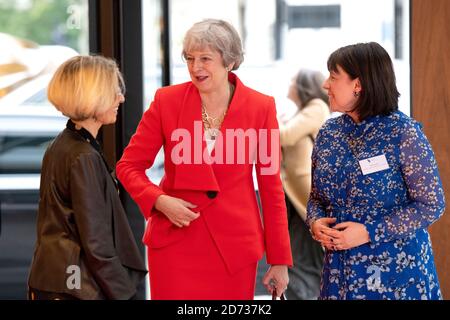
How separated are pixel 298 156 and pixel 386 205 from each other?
210 centimetres

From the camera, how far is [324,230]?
108 inches

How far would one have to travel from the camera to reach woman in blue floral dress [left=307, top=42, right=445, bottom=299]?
2646 mm

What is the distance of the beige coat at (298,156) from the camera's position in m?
4.75

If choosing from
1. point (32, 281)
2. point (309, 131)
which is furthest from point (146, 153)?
point (309, 131)

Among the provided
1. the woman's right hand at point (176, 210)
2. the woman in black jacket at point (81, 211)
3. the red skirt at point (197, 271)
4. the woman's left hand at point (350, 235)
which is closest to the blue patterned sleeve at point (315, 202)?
the woman's left hand at point (350, 235)

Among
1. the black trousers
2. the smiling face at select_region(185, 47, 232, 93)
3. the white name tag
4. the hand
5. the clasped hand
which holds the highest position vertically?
the smiling face at select_region(185, 47, 232, 93)

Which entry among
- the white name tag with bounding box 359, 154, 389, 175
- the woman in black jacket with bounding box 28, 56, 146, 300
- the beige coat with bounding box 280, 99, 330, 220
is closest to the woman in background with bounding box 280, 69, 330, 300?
the beige coat with bounding box 280, 99, 330, 220

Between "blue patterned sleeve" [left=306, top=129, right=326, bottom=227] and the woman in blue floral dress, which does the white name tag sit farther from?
"blue patterned sleeve" [left=306, top=129, right=326, bottom=227]

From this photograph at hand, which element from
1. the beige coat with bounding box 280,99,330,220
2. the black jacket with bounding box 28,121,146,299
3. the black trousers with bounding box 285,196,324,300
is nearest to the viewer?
the black jacket with bounding box 28,121,146,299

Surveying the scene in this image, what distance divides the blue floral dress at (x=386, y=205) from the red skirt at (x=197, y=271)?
36cm

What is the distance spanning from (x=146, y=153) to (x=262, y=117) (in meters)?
0.44

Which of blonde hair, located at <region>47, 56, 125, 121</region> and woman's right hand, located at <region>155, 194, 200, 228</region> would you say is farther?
woman's right hand, located at <region>155, 194, 200, 228</region>

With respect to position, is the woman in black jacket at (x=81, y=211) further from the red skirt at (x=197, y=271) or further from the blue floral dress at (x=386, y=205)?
the blue floral dress at (x=386, y=205)

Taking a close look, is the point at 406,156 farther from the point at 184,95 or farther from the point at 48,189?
the point at 48,189
